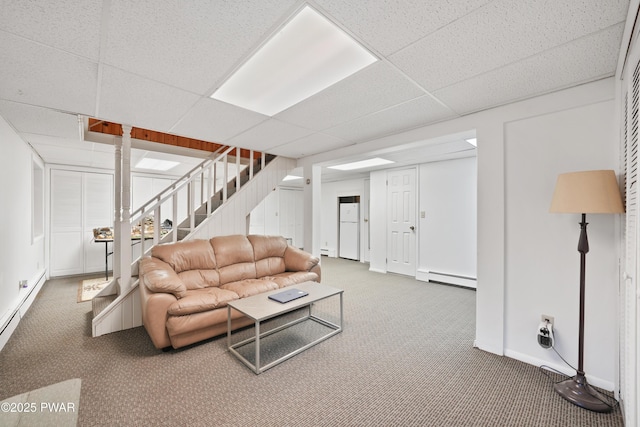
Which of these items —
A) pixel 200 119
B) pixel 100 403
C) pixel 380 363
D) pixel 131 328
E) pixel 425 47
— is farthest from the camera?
→ pixel 131 328

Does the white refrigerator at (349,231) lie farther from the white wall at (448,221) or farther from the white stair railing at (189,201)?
the white stair railing at (189,201)

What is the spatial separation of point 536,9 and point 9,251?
16.0 feet

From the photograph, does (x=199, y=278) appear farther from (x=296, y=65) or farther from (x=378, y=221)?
(x=378, y=221)

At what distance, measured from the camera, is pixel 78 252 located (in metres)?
5.35

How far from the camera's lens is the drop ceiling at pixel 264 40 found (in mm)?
1287

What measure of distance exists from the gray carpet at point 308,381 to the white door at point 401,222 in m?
2.43

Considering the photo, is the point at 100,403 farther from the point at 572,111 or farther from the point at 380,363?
the point at 572,111

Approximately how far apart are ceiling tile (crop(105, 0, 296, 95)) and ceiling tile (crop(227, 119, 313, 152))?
3.68ft

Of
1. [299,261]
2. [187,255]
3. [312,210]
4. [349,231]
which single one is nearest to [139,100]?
[187,255]

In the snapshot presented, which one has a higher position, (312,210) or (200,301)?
(312,210)

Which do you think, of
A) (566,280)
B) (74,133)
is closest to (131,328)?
(74,133)

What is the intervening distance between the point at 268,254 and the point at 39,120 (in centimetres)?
286

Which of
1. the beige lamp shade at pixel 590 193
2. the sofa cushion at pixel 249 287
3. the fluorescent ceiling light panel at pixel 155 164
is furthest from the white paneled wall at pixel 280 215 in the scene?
the beige lamp shade at pixel 590 193

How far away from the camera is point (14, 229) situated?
3072mm
